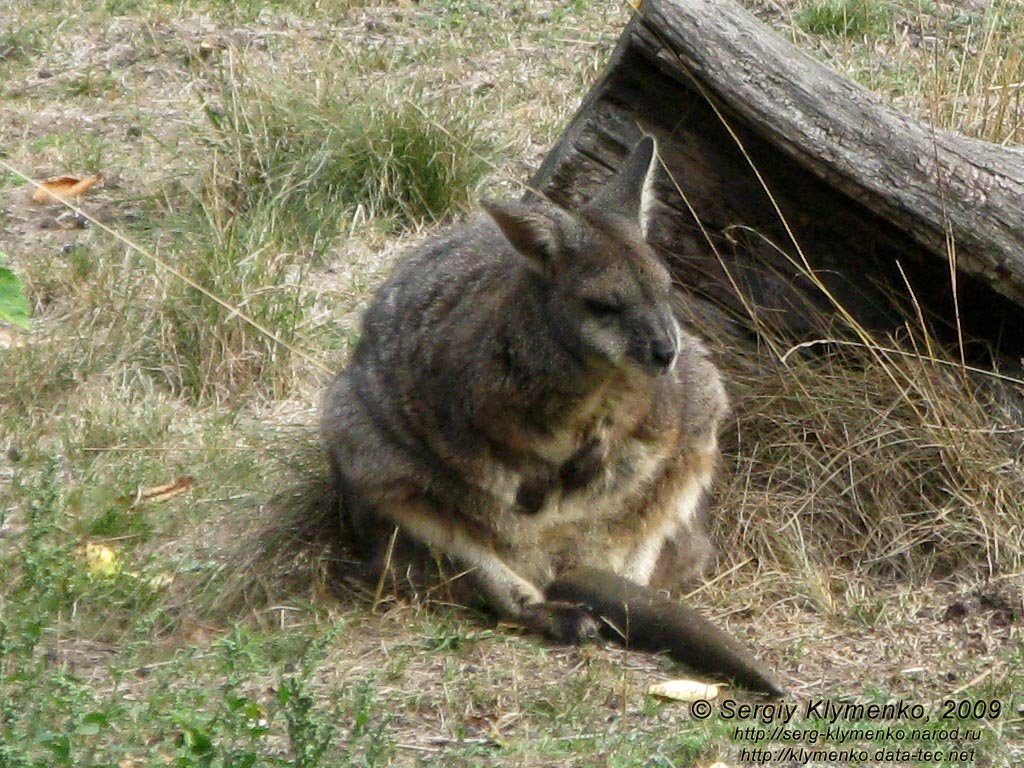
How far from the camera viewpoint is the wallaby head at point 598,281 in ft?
15.6

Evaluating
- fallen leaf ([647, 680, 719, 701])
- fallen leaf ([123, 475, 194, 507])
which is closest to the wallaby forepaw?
fallen leaf ([647, 680, 719, 701])

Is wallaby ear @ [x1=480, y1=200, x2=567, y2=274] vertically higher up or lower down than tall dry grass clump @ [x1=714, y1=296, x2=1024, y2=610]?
higher up

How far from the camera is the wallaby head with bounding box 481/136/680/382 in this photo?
4758 millimetres

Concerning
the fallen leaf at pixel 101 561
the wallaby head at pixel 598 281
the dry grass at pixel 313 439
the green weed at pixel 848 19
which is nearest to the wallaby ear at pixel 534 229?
the wallaby head at pixel 598 281

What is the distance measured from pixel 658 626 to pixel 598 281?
105 cm

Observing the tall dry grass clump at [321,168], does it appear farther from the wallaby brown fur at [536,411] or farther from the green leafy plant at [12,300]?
the green leafy plant at [12,300]

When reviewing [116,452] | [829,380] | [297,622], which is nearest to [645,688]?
[297,622]

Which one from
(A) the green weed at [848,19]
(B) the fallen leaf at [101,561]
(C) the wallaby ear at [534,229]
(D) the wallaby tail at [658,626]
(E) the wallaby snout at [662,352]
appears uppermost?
(A) the green weed at [848,19]

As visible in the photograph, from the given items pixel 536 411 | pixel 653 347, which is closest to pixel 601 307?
pixel 653 347

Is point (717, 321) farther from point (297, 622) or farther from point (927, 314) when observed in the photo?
point (297, 622)

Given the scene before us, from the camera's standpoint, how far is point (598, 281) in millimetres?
4824

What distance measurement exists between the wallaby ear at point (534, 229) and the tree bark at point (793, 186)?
88 centimetres

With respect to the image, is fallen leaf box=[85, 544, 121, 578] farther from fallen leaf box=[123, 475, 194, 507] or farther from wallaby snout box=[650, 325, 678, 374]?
wallaby snout box=[650, 325, 678, 374]

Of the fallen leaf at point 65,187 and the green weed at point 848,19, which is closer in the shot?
the fallen leaf at point 65,187
